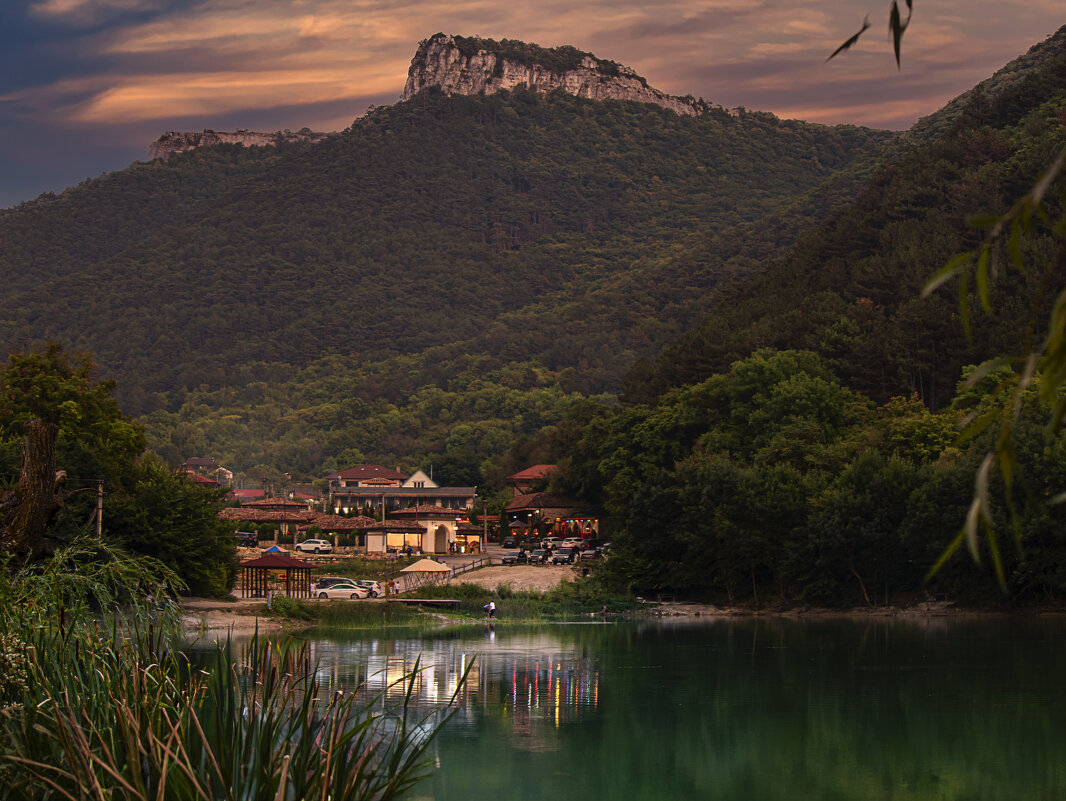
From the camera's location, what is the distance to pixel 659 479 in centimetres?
6775

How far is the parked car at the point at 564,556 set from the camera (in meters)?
75.7

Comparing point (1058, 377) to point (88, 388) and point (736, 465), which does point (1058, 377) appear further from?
point (736, 465)

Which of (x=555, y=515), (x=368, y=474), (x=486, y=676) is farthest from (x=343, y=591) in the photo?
(x=368, y=474)

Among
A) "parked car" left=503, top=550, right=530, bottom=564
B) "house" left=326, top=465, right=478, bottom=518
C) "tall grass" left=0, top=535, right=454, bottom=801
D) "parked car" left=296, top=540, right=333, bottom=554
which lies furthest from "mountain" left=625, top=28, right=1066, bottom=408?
"tall grass" left=0, top=535, right=454, bottom=801

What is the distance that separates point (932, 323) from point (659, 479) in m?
21.2

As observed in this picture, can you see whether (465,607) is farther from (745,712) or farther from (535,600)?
(745,712)

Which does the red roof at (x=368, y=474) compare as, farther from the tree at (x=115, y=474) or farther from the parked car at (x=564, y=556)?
the tree at (x=115, y=474)

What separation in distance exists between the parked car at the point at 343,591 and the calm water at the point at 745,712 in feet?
36.4

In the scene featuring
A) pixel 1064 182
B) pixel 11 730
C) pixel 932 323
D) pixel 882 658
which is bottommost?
pixel 882 658

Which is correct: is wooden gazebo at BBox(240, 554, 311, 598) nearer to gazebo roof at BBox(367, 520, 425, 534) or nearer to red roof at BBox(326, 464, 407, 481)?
gazebo roof at BBox(367, 520, 425, 534)

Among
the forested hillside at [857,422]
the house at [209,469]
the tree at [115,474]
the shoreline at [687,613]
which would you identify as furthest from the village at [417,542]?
the house at [209,469]

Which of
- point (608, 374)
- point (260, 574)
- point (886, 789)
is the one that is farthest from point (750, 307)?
point (608, 374)

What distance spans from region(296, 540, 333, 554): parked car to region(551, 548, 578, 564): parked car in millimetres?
19043

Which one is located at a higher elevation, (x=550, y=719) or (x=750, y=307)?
(x=750, y=307)
